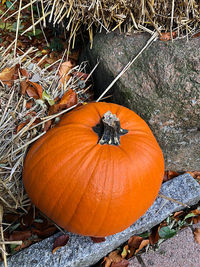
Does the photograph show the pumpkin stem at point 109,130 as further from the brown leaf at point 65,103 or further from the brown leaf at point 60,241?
the brown leaf at point 60,241

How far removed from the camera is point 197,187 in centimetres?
203

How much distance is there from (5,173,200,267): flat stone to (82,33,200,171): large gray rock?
0.26 m

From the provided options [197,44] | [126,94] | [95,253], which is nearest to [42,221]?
[95,253]

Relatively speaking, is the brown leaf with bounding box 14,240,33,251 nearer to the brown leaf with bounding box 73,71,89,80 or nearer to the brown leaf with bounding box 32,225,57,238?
the brown leaf with bounding box 32,225,57,238

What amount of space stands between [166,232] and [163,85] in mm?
1071

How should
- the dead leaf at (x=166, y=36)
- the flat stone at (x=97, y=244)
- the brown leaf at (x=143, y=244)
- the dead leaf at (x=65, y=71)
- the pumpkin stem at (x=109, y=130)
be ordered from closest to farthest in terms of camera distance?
the pumpkin stem at (x=109, y=130) < the flat stone at (x=97, y=244) < the brown leaf at (x=143, y=244) < the dead leaf at (x=166, y=36) < the dead leaf at (x=65, y=71)

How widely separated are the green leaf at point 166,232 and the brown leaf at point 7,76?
154 centimetres

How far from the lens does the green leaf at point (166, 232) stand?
1.90 metres

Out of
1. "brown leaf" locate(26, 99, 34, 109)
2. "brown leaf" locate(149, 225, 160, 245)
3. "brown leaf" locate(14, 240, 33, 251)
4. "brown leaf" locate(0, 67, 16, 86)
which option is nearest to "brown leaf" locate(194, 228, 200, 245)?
"brown leaf" locate(149, 225, 160, 245)

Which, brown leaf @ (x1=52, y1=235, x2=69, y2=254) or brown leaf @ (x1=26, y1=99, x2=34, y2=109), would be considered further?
brown leaf @ (x1=26, y1=99, x2=34, y2=109)

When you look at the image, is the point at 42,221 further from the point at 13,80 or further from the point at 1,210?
the point at 13,80

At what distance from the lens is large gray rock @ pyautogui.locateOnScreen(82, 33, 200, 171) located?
1.88 metres

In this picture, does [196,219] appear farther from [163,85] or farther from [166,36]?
[166,36]

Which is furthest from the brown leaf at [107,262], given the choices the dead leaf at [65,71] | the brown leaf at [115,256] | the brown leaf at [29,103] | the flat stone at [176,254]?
the dead leaf at [65,71]
